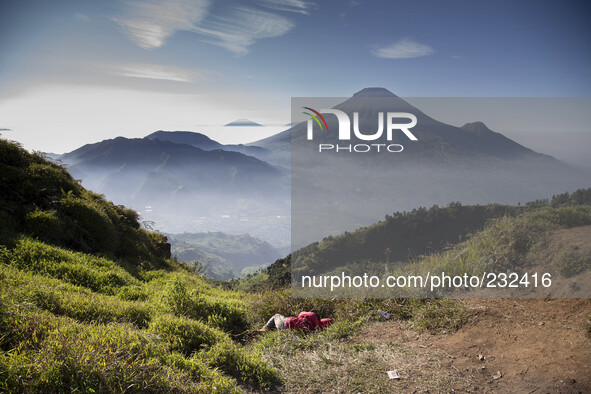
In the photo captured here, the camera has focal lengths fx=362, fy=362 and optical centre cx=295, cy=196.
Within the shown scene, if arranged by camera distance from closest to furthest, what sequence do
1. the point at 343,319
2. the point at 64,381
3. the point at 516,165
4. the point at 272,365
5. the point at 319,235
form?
the point at 64,381 → the point at 272,365 → the point at 343,319 → the point at 516,165 → the point at 319,235

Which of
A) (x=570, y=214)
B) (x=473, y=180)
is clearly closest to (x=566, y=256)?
(x=570, y=214)

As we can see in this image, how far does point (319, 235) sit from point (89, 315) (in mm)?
4857

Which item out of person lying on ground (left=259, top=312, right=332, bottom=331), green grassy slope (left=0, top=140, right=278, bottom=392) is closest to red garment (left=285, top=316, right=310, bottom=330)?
person lying on ground (left=259, top=312, right=332, bottom=331)

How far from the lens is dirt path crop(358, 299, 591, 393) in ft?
12.2

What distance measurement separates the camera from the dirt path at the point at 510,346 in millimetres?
3705

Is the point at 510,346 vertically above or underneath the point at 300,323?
above

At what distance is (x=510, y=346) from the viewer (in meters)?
4.36

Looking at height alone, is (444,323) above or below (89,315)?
below

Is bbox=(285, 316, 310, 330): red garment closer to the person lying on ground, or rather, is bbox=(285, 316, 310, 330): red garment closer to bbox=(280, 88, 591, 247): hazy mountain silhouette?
the person lying on ground

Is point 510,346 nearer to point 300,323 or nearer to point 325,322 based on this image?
point 325,322

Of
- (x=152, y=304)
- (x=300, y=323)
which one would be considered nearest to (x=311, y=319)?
(x=300, y=323)

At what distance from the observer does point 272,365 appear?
4.40m

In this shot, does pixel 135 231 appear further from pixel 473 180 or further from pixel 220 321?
pixel 473 180

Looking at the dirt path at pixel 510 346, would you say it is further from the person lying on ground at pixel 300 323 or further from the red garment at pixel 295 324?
the red garment at pixel 295 324
